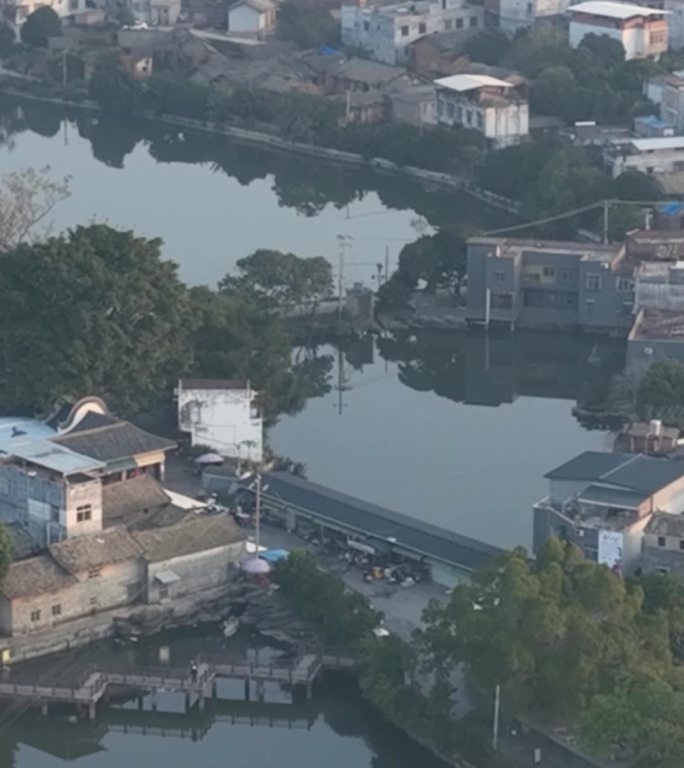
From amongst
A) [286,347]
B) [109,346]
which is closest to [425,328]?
[286,347]

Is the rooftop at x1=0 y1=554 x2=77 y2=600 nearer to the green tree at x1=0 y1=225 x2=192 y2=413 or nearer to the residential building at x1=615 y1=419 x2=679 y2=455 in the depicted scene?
the green tree at x1=0 y1=225 x2=192 y2=413

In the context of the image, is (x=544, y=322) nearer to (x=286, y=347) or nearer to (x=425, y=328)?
(x=425, y=328)

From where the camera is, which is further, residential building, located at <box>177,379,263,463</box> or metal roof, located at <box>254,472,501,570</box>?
residential building, located at <box>177,379,263,463</box>

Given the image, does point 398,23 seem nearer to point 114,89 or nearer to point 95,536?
point 114,89

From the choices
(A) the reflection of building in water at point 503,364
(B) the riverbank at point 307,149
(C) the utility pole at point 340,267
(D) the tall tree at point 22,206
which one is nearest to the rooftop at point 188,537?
(A) the reflection of building in water at point 503,364

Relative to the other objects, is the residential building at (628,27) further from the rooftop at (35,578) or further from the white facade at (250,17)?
the rooftop at (35,578)

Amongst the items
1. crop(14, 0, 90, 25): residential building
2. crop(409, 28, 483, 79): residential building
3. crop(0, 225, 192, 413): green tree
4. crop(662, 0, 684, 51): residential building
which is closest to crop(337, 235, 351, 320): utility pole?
crop(0, 225, 192, 413): green tree

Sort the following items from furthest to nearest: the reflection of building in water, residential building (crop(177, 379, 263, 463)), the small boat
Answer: the reflection of building in water → residential building (crop(177, 379, 263, 463)) → the small boat
